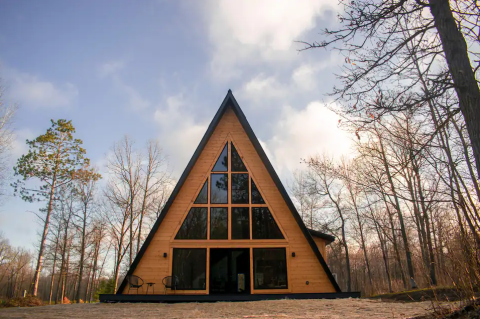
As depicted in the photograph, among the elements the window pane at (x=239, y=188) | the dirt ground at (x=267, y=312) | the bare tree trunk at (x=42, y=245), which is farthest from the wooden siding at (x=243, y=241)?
the bare tree trunk at (x=42, y=245)

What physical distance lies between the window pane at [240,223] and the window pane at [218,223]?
269 mm

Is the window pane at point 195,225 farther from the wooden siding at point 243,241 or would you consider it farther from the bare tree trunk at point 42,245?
the bare tree trunk at point 42,245

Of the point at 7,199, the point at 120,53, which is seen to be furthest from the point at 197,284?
the point at 7,199

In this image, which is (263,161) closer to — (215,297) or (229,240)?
(229,240)

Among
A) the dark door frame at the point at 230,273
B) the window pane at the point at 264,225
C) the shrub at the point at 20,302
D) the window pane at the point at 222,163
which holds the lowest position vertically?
the shrub at the point at 20,302

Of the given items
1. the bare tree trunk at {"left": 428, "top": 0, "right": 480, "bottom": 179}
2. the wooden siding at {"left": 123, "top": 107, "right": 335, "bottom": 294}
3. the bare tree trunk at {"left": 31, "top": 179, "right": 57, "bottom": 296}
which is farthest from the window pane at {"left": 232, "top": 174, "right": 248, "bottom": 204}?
the bare tree trunk at {"left": 31, "top": 179, "right": 57, "bottom": 296}

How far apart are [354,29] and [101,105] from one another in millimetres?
8371

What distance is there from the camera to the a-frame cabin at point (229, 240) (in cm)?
938

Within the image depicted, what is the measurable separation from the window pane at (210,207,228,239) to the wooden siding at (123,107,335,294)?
234mm

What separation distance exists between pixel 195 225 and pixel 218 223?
77 cm

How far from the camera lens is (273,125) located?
13.5 m

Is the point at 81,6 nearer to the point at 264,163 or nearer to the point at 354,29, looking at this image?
the point at 264,163

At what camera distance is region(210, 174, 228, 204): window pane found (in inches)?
409

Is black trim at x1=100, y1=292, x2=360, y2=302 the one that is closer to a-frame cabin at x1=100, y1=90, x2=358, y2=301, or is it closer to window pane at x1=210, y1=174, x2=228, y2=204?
a-frame cabin at x1=100, y1=90, x2=358, y2=301
